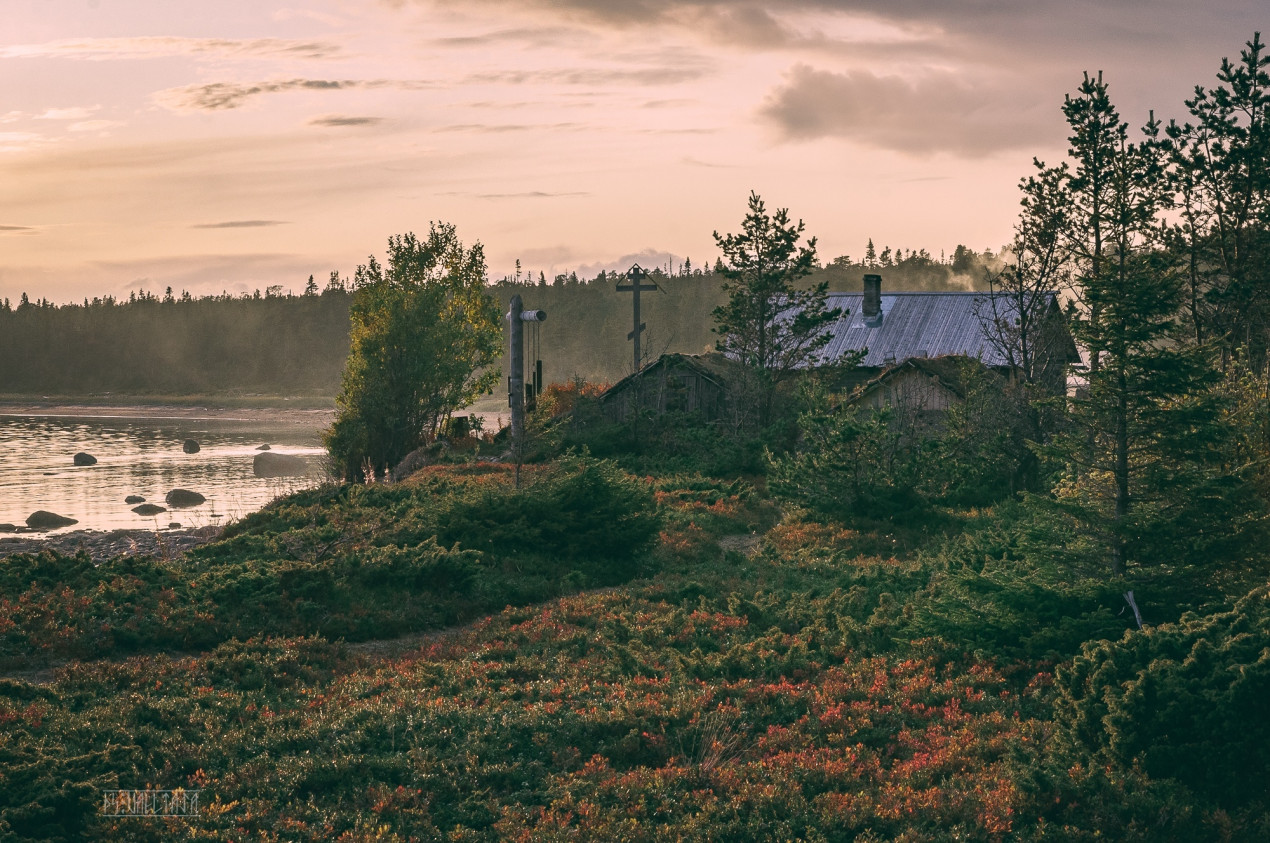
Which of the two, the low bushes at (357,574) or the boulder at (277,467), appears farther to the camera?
the boulder at (277,467)

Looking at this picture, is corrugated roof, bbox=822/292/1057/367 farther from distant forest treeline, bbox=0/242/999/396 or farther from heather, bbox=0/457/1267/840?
distant forest treeline, bbox=0/242/999/396

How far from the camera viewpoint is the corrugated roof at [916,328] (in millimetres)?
46838

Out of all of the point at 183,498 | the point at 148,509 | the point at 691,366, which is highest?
the point at 691,366

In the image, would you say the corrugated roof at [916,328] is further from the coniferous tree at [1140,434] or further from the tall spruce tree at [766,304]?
the coniferous tree at [1140,434]

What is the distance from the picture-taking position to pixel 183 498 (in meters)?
46.2

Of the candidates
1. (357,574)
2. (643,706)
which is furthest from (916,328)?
(643,706)

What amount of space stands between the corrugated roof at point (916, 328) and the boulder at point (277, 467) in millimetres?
29374

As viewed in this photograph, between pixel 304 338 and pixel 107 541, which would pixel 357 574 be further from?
pixel 304 338

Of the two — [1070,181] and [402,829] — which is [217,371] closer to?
[1070,181]

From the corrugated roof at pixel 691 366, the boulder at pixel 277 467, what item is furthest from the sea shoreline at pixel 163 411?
the corrugated roof at pixel 691 366

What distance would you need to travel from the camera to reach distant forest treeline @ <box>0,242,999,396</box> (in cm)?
15512

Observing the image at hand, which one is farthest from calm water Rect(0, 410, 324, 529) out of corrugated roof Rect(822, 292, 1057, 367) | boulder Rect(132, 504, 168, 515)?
corrugated roof Rect(822, 292, 1057, 367)

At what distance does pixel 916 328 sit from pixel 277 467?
35.2m

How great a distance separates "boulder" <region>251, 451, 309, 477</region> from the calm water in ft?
2.52
